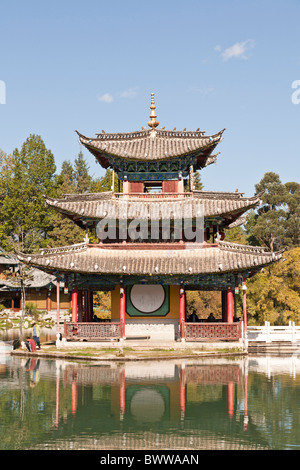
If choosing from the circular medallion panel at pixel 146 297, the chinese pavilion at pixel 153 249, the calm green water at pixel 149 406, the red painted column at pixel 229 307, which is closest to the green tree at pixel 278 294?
the chinese pavilion at pixel 153 249

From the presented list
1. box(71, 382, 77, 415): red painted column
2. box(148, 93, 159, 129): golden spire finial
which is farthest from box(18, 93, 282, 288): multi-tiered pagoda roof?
box(71, 382, 77, 415): red painted column

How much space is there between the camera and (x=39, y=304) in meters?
59.6

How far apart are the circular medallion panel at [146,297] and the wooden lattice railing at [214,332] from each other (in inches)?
111

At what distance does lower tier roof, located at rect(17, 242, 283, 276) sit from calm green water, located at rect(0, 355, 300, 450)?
5.50m

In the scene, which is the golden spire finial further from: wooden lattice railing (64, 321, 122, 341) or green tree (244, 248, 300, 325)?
green tree (244, 248, 300, 325)

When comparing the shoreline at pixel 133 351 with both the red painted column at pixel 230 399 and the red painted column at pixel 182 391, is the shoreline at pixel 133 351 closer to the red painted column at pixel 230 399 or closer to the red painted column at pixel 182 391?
the red painted column at pixel 182 391

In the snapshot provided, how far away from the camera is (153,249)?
92.5 ft

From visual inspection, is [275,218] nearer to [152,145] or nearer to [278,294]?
[278,294]

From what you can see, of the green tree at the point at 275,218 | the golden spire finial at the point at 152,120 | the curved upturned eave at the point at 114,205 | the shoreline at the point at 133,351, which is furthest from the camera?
the green tree at the point at 275,218

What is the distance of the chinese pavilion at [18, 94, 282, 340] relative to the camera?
26000 millimetres

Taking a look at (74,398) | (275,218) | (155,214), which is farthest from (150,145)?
(275,218)

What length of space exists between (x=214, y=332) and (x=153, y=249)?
587 cm

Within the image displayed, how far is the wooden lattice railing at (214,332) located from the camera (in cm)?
2577
